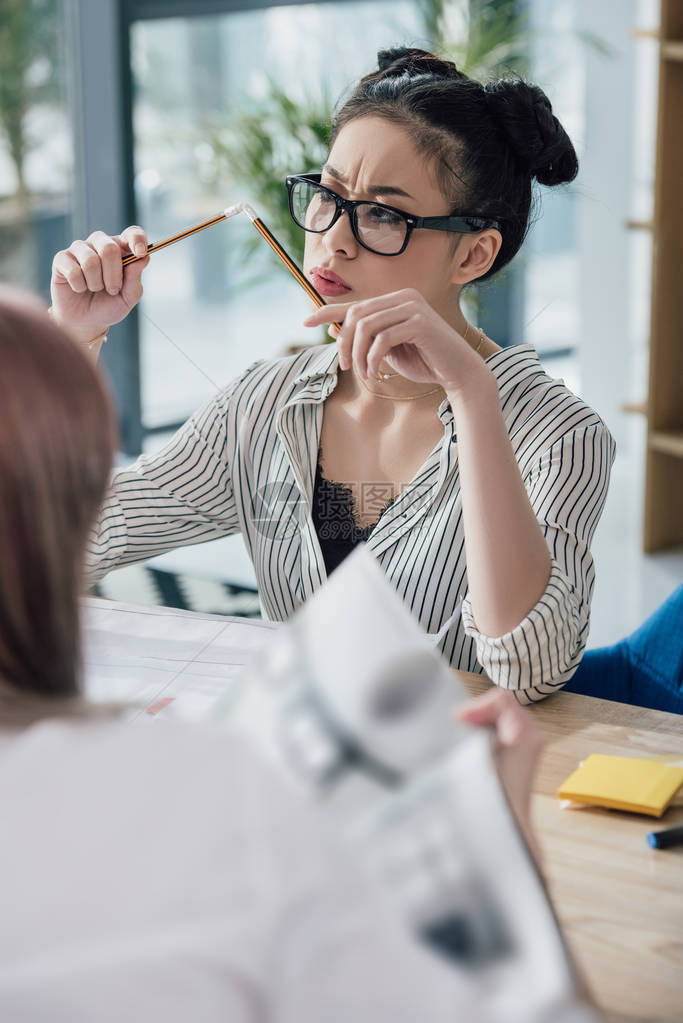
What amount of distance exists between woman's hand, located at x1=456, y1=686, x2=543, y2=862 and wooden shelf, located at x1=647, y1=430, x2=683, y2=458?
2597 millimetres

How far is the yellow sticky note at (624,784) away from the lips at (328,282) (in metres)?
0.52

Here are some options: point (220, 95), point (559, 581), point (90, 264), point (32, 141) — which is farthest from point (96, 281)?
point (220, 95)

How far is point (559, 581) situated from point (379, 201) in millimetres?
413

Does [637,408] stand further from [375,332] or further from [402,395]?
[375,332]

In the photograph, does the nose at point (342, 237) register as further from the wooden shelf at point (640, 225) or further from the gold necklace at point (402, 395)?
the wooden shelf at point (640, 225)

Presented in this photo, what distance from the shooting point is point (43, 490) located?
443mm

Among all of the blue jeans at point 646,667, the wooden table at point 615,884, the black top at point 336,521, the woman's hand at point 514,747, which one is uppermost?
the woman's hand at point 514,747

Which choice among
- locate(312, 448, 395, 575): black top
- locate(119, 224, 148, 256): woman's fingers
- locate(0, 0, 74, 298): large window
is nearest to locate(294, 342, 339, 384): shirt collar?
locate(312, 448, 395, 575): black top

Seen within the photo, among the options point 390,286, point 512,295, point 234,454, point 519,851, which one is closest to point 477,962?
point 519,851

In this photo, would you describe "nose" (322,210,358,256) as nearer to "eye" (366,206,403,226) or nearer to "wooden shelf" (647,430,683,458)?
"eye" (366,206,403,226)

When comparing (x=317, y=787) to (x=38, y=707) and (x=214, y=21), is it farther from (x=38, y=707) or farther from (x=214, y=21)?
(x=214, y=21)

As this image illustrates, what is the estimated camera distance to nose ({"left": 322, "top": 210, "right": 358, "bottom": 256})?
1.14 metres

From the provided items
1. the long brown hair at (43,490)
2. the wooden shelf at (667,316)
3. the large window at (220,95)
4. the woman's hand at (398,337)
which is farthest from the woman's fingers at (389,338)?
the large window at (220,95)

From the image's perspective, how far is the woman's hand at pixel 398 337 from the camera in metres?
0.97
